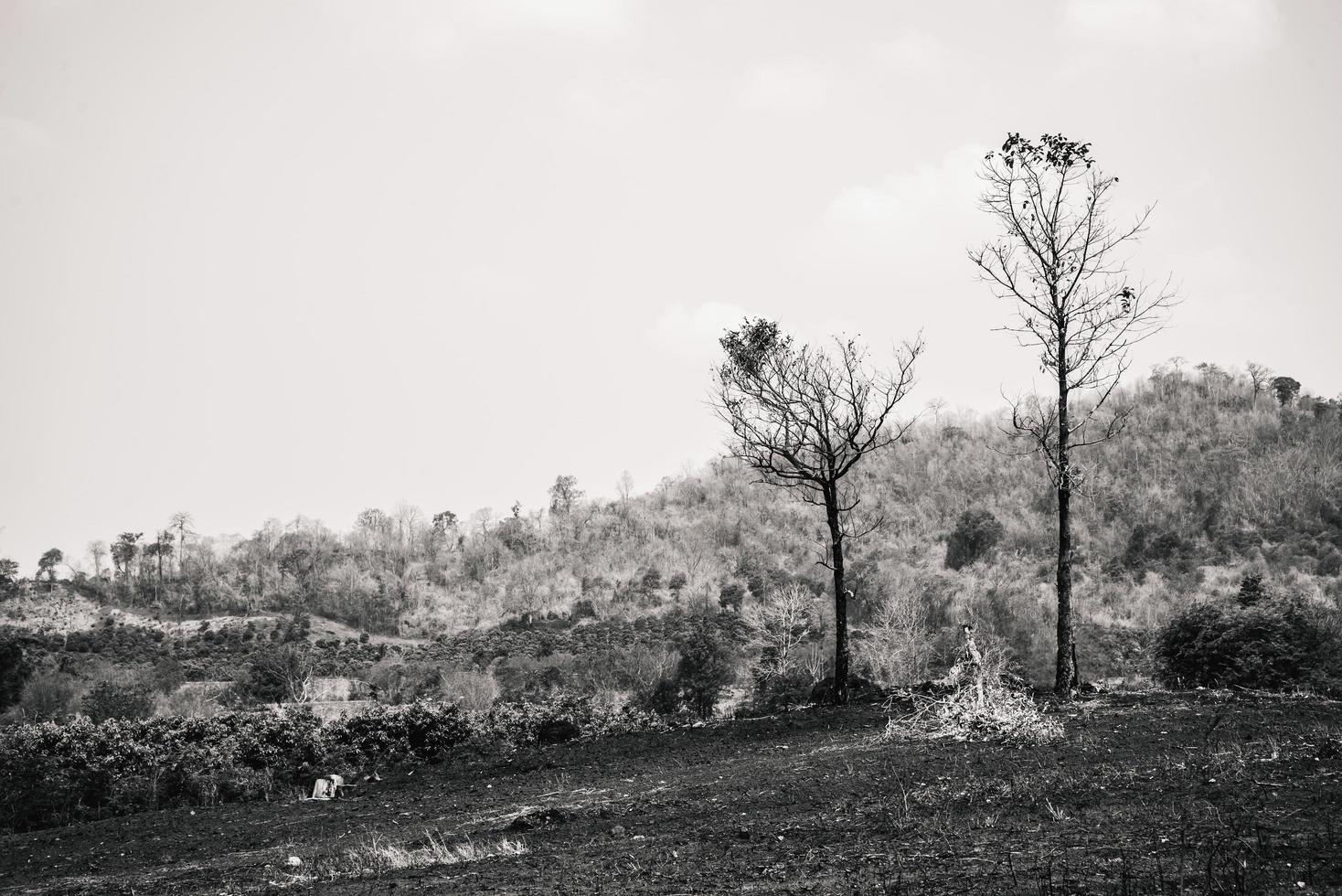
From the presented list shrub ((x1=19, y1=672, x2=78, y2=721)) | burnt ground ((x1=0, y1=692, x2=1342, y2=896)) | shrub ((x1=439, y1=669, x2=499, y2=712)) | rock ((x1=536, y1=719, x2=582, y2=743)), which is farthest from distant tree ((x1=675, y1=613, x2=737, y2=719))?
shrub ((x1=19, y1=672, x2=78, y2=721))

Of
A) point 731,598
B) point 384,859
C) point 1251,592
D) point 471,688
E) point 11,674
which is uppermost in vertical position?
point 1251,592

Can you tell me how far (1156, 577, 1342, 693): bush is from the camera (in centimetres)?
1334

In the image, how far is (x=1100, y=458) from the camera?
52.6 metres

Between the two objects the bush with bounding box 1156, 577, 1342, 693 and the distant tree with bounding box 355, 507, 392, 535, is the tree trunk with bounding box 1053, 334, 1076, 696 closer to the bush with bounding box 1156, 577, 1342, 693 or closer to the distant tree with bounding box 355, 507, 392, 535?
the bush with bounding box 1156, 577, 1342, 693

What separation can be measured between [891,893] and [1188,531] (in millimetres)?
45269

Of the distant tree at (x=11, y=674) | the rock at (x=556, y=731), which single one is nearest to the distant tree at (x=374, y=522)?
the distant tree at (x=11, y=674)

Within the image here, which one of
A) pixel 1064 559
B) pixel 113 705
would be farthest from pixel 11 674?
pixel 1064 559

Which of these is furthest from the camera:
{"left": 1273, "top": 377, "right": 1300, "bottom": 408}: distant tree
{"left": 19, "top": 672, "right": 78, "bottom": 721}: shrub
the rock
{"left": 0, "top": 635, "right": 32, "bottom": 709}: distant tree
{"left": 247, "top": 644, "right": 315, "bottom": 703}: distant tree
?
{"left": 1273, "top": 377, "right": 1300, "bottom": 408}: distant tree

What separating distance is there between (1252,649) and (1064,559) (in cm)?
343

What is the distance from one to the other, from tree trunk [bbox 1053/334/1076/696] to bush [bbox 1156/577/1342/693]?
8.78 feet

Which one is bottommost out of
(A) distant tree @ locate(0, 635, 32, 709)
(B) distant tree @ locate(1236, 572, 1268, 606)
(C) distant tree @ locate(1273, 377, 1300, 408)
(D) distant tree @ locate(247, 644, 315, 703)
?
(D) distant tree @ locate(247, 644, 315, 703)

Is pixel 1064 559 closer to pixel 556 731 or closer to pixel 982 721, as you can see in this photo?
pixel 982 721

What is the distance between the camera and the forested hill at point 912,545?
1460 inches

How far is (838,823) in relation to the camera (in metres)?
6.36
